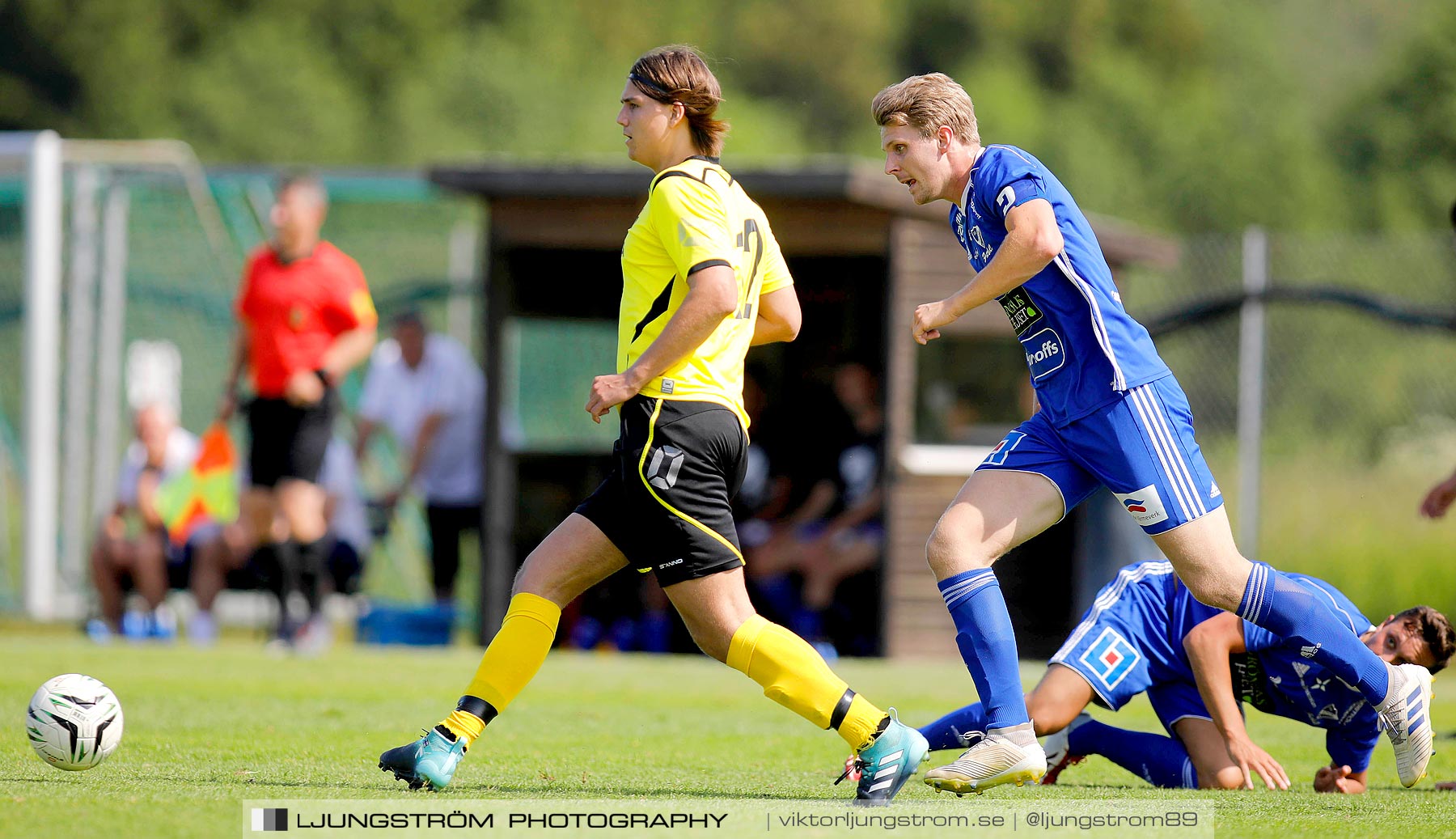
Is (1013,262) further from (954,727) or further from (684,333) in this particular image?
(954,727)

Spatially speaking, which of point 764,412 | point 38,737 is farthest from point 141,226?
point 38,737

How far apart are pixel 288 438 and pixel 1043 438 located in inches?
235

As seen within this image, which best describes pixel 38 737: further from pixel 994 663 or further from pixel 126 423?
pixel 126 423

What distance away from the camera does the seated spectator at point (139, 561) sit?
461 inches

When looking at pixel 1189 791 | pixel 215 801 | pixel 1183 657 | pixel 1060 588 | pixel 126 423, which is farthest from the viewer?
pixel 126 423

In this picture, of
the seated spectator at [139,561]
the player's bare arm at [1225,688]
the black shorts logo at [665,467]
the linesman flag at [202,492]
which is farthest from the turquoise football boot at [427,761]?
the linesman flag at [202,492]

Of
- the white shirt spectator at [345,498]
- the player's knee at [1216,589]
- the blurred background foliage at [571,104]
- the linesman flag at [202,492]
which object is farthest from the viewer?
the blurred background foliage at [571,104]

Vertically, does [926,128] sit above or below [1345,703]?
above

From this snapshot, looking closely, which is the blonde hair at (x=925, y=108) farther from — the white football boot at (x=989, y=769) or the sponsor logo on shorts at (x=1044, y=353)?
the white football boot at (x=989, y=769)

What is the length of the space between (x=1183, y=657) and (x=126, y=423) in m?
12.0

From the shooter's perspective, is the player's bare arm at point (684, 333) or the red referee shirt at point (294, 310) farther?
the red referee shirt at point (294, 310)

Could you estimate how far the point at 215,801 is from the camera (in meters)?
4.48

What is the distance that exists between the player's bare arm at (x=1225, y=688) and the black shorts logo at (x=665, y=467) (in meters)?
1.88

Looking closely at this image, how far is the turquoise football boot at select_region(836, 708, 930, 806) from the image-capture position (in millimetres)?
4641
